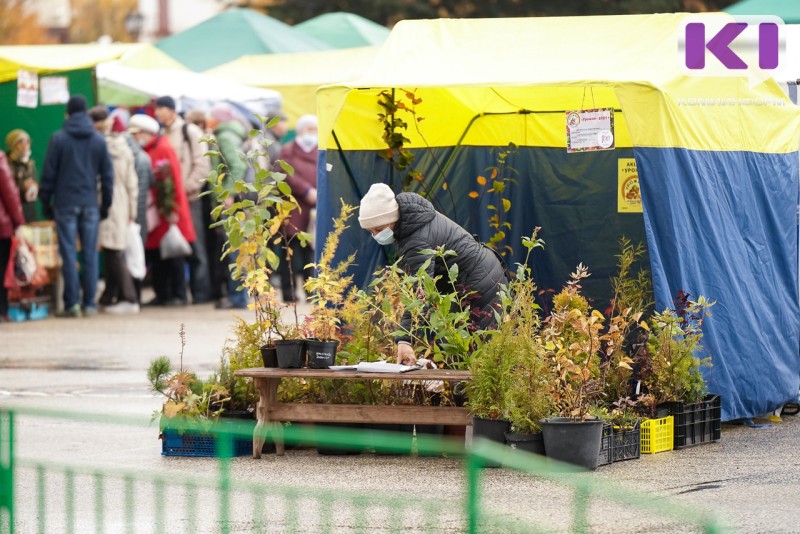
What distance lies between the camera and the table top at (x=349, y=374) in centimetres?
954

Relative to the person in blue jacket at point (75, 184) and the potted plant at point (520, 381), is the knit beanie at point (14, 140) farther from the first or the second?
the potted plant at point (520, 381)

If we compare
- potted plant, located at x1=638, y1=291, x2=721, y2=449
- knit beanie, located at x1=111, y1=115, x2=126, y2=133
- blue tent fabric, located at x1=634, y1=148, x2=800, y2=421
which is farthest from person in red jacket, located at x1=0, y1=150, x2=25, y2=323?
potted plant, located at x1=638, y1=291, x2=721, y2=449

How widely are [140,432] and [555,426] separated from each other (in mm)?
3566

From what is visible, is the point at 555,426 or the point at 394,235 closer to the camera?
the point at 555,426

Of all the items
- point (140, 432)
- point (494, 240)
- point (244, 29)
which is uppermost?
point (244, 29)

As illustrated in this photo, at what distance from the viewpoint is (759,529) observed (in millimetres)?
7855

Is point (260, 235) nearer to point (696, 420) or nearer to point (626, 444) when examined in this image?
point (626, 444)

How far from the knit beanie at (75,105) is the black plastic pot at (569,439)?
433 inches

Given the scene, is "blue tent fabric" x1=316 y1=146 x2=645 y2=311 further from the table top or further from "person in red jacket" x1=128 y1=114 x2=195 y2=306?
"person in red jacket" x1=128 y1=114 x2=195 y2=306

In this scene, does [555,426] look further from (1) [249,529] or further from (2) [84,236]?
(2) [84,236]

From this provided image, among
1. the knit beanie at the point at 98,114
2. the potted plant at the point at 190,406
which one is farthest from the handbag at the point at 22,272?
the potted plant at the point at 190,406

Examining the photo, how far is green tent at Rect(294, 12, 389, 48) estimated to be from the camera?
111 ft

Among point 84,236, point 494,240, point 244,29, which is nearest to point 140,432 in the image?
point 494,240

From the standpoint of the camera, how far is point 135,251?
19984mm
